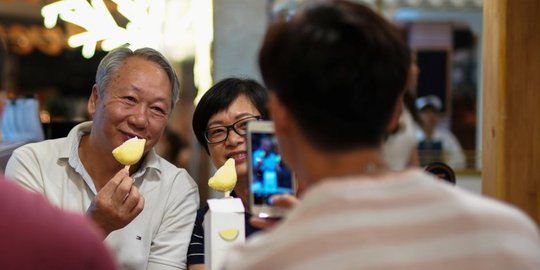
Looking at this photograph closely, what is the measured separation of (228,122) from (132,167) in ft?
1.34

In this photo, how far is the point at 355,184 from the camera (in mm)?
1329

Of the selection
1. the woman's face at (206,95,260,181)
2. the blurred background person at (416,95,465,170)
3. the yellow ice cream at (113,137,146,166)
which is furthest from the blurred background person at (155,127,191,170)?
the yellow ice cream at (113,137,146,166)

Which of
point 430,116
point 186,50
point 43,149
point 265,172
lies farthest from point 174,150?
point 265,172

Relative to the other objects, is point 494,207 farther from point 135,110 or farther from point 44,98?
point 44,98

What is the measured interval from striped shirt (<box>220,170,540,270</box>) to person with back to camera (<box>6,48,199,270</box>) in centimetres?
140

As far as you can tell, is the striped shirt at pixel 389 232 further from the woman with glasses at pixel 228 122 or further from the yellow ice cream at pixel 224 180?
the woman with glasses at pixel 228 122

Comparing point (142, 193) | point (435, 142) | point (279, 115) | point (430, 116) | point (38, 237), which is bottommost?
point (435, 142)

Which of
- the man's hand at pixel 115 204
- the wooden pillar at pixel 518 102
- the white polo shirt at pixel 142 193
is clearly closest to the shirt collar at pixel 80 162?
the white polo shirt at pixel 142 193

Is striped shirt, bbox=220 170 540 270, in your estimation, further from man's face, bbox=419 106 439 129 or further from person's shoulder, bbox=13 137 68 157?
man's face, bbox=419 106 439 129

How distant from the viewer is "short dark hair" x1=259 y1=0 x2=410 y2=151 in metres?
1.35

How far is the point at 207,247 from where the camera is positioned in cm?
219

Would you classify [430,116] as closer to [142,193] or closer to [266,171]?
[142,193]

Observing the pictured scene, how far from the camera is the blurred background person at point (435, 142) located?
7506 mm

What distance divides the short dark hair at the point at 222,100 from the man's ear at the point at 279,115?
1.35 metres
